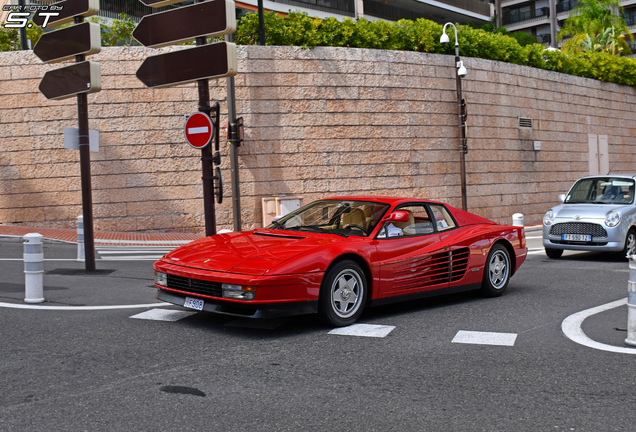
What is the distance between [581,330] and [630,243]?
6.44m

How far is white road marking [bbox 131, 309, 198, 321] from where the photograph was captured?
21.4 ft

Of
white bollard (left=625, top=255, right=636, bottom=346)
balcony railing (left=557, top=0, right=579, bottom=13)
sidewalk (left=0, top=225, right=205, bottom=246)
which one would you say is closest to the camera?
white bollard (left=625, top=255, right=636, bottom=346)

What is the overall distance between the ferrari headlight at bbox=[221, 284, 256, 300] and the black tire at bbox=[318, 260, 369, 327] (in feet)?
2.25

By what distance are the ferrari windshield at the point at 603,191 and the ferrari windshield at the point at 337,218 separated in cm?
691

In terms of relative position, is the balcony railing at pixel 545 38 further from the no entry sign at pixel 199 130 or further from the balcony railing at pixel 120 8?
the no entry sign at pixel 199 130

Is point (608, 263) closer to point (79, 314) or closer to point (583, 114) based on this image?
point (79, 314)

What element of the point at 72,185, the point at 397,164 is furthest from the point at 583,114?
the point at 72,185

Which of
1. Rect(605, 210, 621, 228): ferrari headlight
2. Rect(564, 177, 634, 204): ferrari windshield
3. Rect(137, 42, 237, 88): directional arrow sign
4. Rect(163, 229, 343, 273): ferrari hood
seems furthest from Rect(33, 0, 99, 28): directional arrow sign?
Rect(564, 177, 634, 204): ferrari windshield

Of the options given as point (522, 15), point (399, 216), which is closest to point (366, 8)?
point (522, 15)

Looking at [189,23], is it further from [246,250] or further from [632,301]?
[632,301]

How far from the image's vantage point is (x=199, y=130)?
9094 mm

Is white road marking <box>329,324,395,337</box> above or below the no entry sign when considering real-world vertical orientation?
below

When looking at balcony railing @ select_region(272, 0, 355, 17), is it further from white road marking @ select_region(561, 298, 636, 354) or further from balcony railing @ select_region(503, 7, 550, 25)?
white road marking @ select_region(561, 298, 636, 354)

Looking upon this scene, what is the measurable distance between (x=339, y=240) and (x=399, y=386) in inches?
87.7
